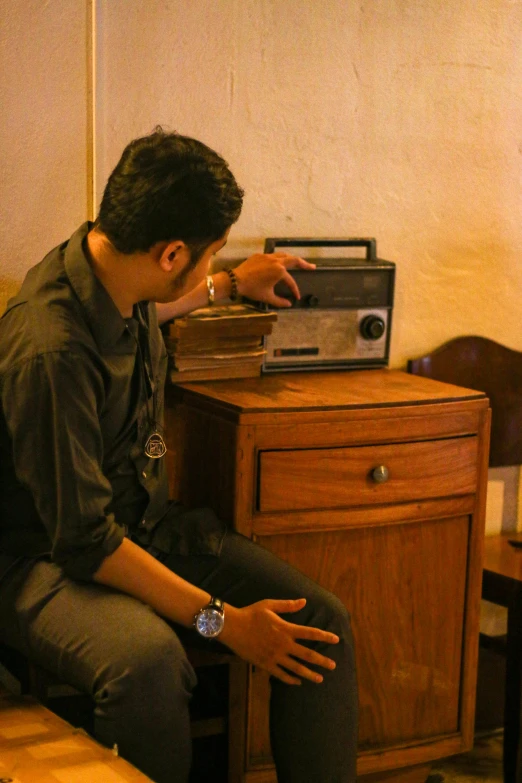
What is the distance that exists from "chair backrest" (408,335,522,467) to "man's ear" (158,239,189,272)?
1089mm

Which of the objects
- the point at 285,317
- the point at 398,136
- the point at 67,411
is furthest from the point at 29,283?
the point at 398,136

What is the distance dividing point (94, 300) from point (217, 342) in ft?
1.77

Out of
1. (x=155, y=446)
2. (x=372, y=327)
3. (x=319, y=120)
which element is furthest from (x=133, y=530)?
(x=319, y=120)

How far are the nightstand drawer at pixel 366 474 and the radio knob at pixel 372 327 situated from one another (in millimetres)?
398

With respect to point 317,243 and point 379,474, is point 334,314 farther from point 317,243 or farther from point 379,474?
point 379,474

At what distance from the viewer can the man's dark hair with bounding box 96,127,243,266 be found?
1.70 meters

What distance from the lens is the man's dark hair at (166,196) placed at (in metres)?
1.70

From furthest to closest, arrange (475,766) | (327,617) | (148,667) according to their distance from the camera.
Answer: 1. (475,766)
2. (327,617)
3. (148,667)

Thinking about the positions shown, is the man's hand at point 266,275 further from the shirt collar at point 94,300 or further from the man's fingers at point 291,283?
the shirt collar at point 94,300

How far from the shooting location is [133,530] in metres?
1.92

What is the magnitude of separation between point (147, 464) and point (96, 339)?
11.0 inches

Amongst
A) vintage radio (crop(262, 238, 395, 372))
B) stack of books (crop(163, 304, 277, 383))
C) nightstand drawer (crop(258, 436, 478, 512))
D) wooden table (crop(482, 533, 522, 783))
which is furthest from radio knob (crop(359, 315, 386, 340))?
wooden table (crop(482, 533, 522, 783))

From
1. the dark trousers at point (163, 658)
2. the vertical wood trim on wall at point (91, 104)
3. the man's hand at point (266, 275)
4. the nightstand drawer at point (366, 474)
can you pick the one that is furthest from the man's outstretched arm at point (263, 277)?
the dark trousers at point (163, 658)

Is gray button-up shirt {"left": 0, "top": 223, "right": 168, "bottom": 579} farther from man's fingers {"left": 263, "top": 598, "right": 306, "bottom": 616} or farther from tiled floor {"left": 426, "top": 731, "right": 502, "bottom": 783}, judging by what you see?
tiled floor {"left": 426, "top": 731, "right": 502, "bottom": 783}
